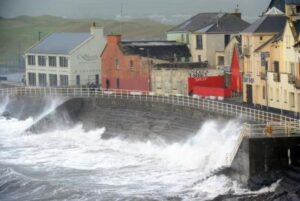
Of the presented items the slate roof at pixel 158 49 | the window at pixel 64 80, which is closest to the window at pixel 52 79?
the window at pixel 64 80

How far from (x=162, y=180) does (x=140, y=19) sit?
88799 millimetres

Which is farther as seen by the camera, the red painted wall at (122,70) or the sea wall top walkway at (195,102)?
the red painted wall at (122,70)

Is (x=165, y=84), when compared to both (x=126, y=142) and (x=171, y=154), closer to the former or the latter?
(x=126, y=142)

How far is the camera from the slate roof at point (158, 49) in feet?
184

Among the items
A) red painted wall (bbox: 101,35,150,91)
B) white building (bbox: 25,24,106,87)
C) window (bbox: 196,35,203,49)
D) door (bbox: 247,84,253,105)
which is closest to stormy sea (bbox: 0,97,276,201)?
door (bbox: 247,84,253,105)

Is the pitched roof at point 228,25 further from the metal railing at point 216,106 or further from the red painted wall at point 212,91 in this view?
the red painted wall at point 212,91

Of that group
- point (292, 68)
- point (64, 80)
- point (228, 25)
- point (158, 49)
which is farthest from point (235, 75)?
point (64, 80)

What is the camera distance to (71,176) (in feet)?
A: 124

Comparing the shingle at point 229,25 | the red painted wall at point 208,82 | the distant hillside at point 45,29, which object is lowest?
the red painted wall at point 208,82

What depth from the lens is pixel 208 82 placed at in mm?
52312

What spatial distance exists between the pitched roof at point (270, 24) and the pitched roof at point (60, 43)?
19423mm

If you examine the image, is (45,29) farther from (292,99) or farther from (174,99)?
(292,99)

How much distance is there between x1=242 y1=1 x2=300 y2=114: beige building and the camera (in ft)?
133

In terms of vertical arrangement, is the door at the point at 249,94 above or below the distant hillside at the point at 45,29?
below
